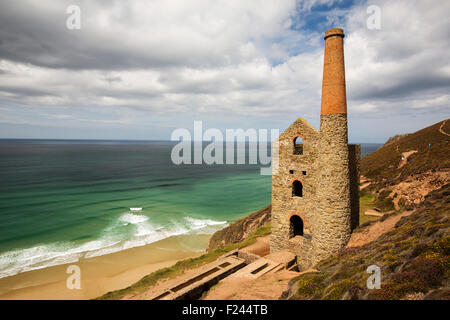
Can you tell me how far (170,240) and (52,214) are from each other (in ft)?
74.3

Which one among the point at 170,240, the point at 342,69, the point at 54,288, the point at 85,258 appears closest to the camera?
the point at 342,69

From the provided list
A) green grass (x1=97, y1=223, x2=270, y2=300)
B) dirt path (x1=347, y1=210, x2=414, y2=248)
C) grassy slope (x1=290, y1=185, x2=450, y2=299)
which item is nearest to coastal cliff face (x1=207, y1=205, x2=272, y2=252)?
green grass (x1=97, y1=223, x2=270, y2=300)

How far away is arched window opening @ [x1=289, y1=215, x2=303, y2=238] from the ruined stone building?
0.30ft

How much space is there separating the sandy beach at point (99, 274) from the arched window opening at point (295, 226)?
555 inches

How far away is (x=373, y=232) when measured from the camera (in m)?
14.2

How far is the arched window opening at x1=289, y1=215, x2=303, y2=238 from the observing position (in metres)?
15.9

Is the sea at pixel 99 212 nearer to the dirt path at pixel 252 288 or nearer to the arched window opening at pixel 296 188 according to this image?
the dirt path at pixel 252 288

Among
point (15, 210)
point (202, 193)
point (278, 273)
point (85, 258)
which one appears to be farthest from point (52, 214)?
point (278, 273)

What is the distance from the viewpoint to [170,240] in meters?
30.5

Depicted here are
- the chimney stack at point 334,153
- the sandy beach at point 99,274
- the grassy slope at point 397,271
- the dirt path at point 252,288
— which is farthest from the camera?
the sandy beach at point 99,274

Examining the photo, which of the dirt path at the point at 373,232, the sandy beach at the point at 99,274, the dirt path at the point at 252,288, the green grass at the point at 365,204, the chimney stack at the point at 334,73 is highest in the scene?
the chimney stack at the point at 334,73

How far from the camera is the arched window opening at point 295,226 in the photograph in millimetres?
15891

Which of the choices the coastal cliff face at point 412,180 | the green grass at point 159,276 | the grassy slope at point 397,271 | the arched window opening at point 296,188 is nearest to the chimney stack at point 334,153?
the grassy slope at point 397,271
